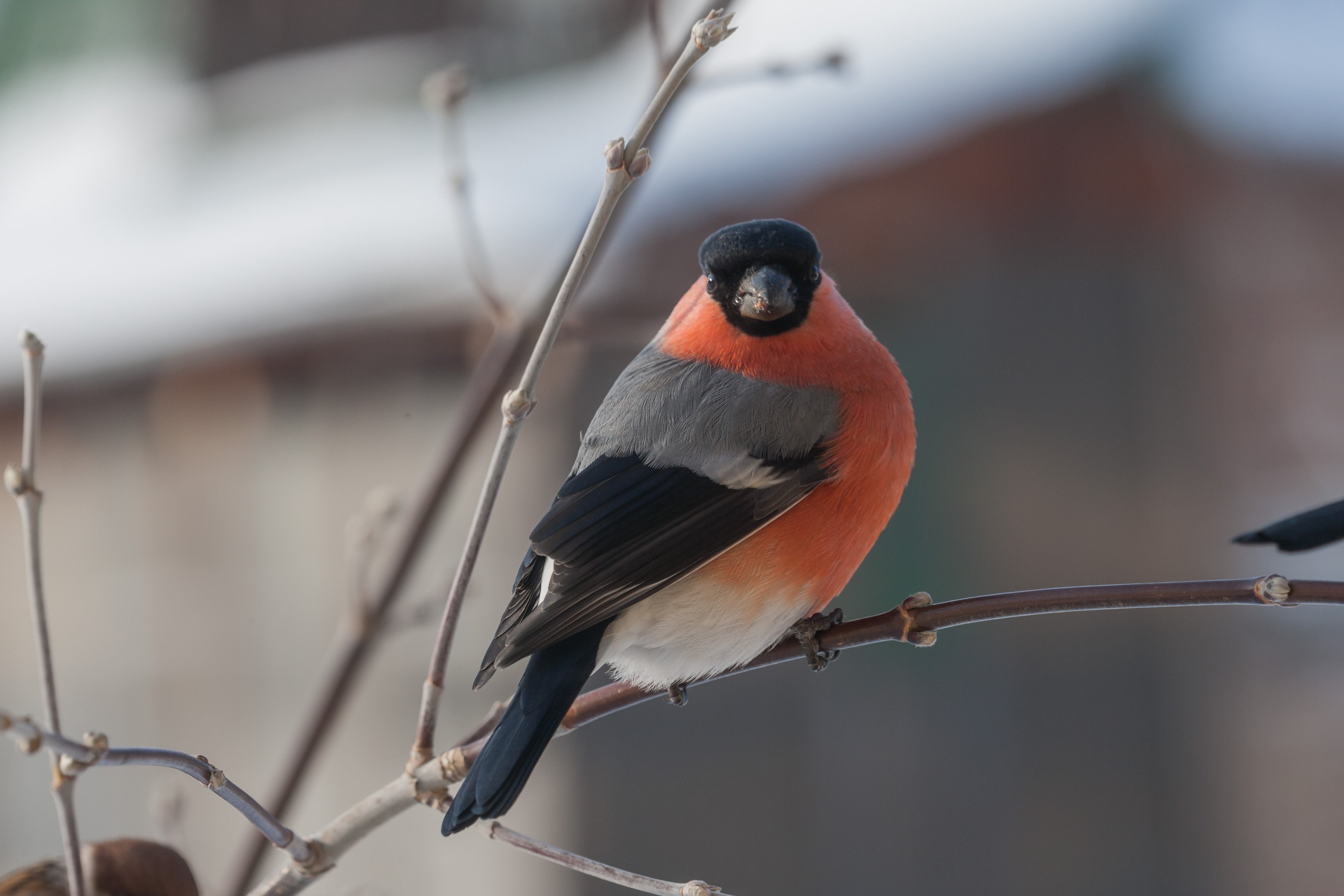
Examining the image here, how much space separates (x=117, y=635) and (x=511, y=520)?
2286 millimetres

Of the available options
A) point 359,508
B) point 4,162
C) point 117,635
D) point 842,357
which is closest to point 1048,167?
point 359,508

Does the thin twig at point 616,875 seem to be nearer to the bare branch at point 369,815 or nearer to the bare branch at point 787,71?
the bare branch at point 369,815

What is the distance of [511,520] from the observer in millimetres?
4664

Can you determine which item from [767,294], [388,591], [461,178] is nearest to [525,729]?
[388,591]

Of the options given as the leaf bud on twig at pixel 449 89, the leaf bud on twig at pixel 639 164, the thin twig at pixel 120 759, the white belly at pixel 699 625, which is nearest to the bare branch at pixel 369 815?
the thin twig at pixel 120 759

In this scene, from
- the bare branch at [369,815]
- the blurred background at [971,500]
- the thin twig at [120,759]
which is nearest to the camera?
the thin twig at [120,759]

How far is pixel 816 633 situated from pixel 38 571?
85cm

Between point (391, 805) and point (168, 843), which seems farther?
point (168, 843)

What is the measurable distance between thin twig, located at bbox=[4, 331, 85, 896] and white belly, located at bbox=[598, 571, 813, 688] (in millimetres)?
626

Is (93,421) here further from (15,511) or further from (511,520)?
(511,520)

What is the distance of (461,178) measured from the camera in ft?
5.71

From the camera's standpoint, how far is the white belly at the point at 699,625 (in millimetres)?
1485

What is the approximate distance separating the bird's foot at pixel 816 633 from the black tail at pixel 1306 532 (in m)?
0.51

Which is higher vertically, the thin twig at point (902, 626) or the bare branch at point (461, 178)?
the bare branch at point (461, 178)
